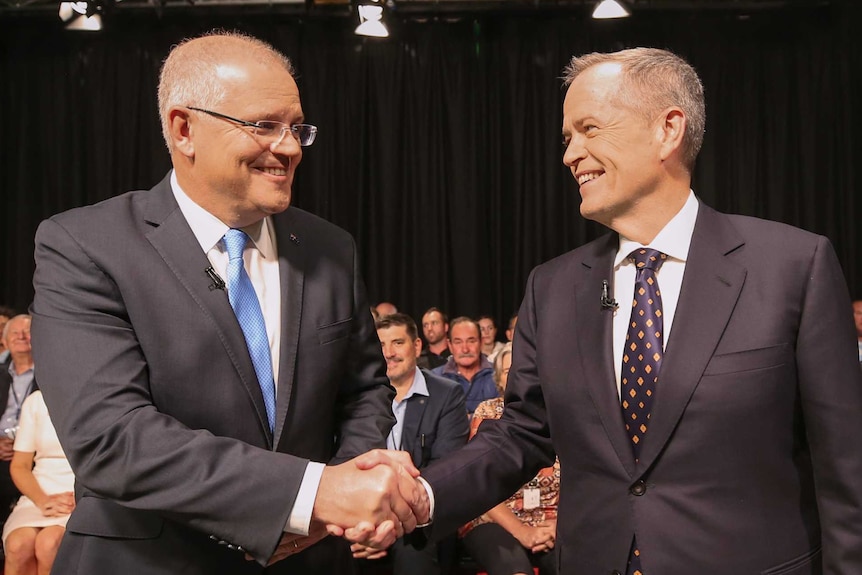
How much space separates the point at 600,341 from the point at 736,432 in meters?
0.36

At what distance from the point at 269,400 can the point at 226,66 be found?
2.39ft

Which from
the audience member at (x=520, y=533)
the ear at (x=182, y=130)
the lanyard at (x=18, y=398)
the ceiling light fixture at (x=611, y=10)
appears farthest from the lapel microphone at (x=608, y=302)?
the ceiling light fixture at (x=611, y=10)

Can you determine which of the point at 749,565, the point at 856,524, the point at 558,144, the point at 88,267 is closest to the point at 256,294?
the point at 88,267

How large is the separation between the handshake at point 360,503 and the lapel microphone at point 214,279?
1.46 ft

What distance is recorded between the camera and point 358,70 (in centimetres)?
1113

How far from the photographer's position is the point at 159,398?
2.05 metres

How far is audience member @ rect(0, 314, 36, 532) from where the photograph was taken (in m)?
5.60

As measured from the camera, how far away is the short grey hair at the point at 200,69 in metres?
2.16

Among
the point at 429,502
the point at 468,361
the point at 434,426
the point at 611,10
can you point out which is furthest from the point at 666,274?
the point at 611,10

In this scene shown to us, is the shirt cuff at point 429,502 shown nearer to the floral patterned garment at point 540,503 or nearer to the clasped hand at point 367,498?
the clasped hand at point 367,498

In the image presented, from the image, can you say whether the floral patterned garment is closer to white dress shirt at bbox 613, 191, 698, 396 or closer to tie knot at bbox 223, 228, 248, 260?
white dress shirt at bbox 613, 191, 698, 396

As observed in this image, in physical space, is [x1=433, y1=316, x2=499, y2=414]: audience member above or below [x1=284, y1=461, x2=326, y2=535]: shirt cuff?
below

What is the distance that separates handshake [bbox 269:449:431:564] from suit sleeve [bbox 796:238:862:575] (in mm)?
899

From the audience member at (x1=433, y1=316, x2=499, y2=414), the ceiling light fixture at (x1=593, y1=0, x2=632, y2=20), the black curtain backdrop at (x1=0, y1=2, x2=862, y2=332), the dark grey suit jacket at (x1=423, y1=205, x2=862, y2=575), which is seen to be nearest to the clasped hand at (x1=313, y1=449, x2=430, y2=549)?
the dark grey suit jacket at (x1=423, y1=205, x2=862, y2=575)
